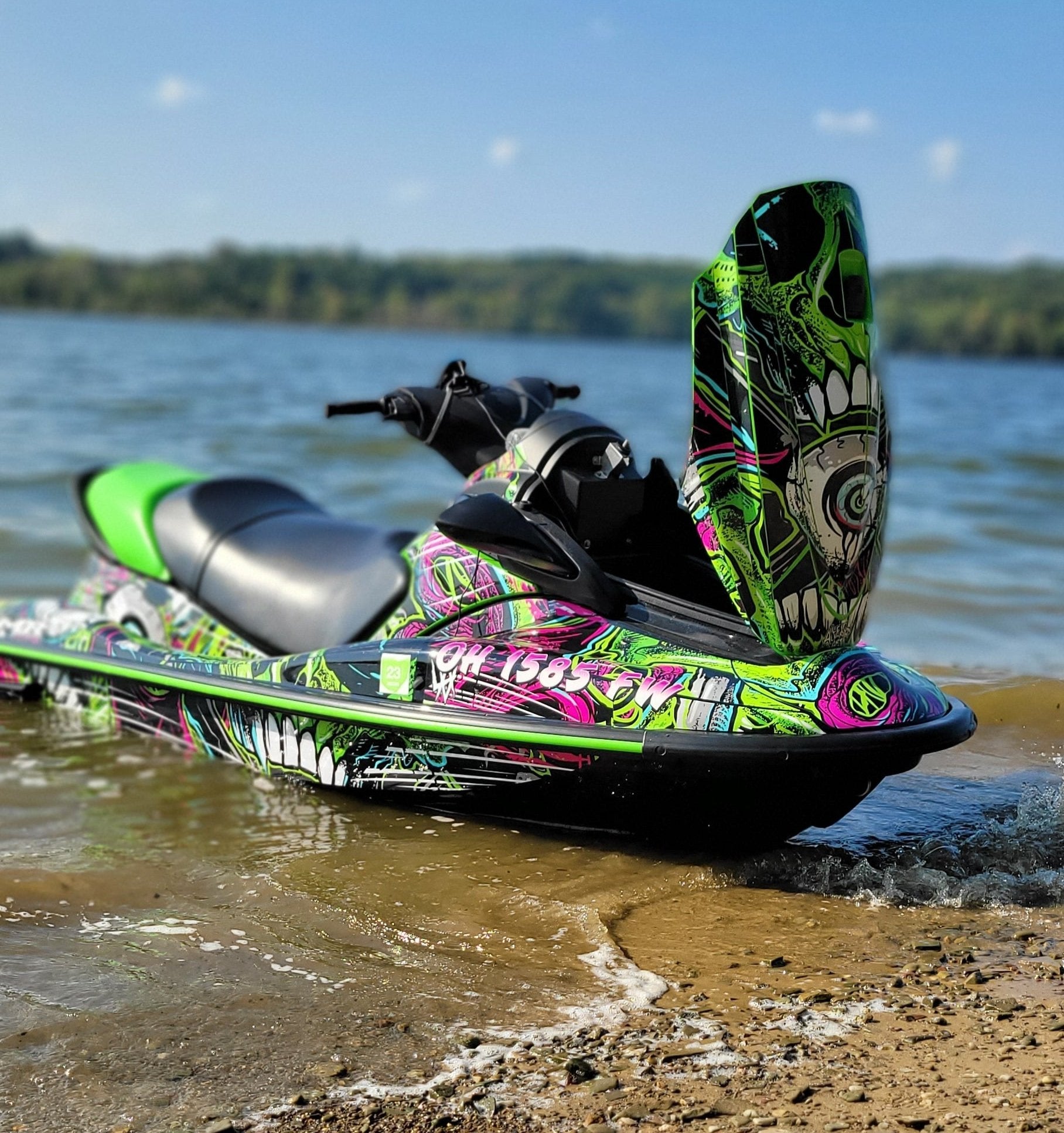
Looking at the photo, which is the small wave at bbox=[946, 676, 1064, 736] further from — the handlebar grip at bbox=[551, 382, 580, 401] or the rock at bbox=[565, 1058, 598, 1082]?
the rock at bbox=[565, 1058, 598, 1082]

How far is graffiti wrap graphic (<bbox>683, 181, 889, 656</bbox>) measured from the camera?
119 inches

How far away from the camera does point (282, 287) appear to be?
92375 millimetres

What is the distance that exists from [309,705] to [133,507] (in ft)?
4.95

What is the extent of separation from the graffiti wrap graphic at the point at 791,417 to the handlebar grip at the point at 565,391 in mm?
1171

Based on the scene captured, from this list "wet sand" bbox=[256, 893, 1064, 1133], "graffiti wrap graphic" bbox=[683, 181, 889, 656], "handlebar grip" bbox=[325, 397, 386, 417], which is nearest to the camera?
"wet sand" bbox=[256, 893, 1064, 1133]

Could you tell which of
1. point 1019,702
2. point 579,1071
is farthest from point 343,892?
point 1019,702

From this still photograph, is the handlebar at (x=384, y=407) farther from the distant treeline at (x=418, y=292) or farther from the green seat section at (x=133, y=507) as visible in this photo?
the distant treeline at (x=418, y=292)

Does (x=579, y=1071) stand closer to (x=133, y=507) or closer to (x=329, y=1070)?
(x=329, y=1070)

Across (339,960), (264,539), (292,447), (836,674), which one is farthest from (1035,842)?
(292,447)

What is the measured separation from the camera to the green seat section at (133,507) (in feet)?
15.6

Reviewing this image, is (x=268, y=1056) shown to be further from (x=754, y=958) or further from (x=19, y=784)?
(x=19, y=784)

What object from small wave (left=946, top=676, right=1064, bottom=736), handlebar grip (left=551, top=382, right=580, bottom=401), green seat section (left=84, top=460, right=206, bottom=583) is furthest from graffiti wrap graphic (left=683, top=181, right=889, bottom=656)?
green seat section (left=84, top=460, right=206, bottom=583)

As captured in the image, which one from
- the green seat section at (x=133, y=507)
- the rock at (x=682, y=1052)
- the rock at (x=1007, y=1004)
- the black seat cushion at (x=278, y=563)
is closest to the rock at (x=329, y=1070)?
the rock at (x=682, y=1052)

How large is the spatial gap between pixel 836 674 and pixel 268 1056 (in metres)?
1.47
